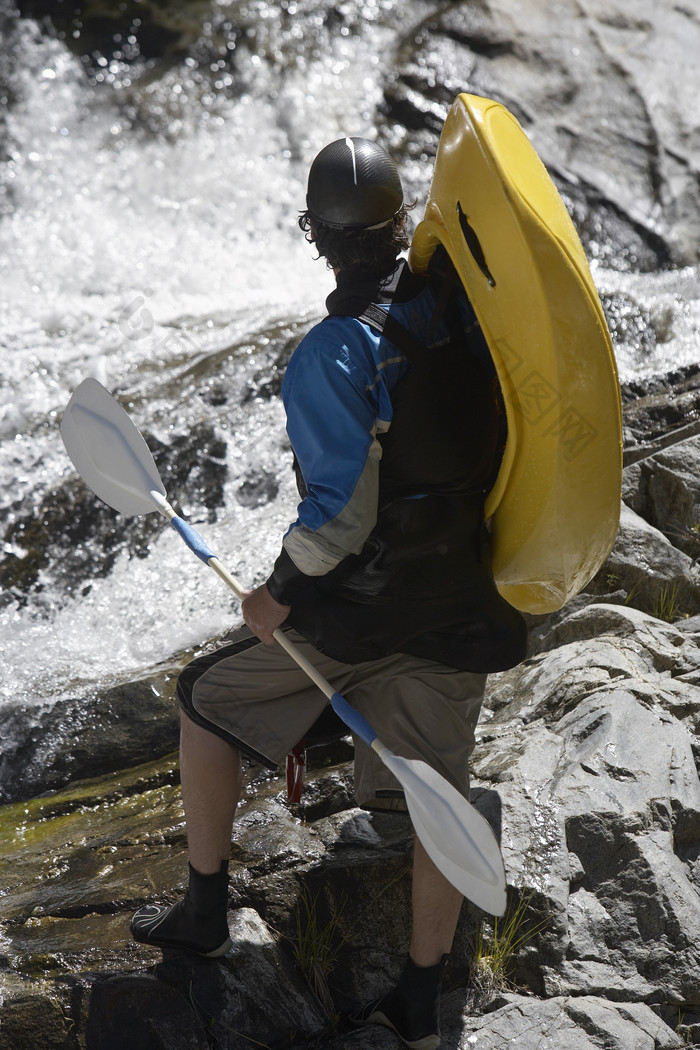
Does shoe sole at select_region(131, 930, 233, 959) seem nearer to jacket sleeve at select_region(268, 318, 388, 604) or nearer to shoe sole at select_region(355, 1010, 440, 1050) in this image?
shoe sole at select_region(355, 1010, 440, 1050)

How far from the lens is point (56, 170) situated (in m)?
8.47

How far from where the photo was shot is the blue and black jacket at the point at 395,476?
1896 millimetres

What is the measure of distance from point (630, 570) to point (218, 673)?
76.4 inches

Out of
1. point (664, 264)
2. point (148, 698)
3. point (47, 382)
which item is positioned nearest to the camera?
point (148, 698)

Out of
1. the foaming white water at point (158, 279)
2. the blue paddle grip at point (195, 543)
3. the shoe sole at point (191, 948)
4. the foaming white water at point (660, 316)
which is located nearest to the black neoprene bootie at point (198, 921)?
the shoe sole at point (191, 948)

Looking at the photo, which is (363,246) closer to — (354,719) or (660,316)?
(354,719)

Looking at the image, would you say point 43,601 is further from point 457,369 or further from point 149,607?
point 457,369

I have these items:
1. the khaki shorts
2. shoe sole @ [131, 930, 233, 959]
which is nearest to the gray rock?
the khaki shorts

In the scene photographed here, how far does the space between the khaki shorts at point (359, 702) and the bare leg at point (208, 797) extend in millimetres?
42

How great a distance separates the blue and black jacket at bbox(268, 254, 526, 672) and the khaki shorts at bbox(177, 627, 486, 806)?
83 mm

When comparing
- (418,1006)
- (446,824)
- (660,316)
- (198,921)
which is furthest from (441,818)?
(660,316)

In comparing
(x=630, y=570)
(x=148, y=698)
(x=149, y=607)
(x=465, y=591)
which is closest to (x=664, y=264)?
(x=630, y=570)

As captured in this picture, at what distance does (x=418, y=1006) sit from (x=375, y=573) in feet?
3.25

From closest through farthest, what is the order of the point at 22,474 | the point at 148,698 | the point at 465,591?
1. the point at 465,591
2. the point at 148,698
3. the point at 22,474
